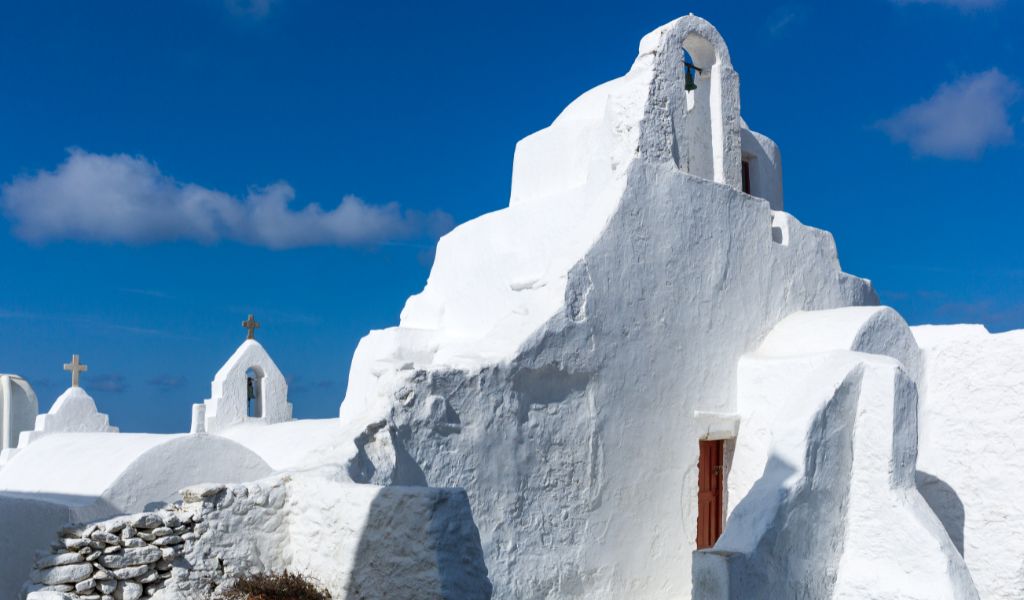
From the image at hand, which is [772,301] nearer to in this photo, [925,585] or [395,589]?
[925,585]

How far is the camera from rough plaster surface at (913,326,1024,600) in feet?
31.0

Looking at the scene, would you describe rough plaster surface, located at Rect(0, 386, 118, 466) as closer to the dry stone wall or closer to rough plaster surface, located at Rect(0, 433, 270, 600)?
rough plaster surface, located at Rect(0, 433, 270, 600)

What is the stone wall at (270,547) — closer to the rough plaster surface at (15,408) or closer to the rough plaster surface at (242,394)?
the rough plaster surface at (242,394)

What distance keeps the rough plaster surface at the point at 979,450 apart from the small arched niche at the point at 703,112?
10.5 ft

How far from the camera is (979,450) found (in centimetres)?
977

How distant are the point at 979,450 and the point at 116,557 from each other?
8.43 metres

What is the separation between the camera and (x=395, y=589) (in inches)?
215

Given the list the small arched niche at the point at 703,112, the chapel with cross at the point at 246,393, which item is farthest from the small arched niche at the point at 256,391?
the small arched niche at the point at 703,112

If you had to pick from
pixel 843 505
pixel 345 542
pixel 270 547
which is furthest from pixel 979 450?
pixel 270 547

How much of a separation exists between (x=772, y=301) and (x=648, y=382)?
90.7 inches

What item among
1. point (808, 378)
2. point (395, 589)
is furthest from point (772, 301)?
point (395, 589)

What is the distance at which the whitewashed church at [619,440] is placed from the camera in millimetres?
5609

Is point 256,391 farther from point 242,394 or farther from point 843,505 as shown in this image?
point 843,505

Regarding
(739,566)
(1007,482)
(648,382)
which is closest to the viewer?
(739,566)
